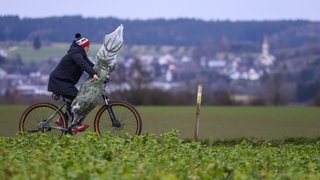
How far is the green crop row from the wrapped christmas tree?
165cm

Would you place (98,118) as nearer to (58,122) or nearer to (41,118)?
(58,122)

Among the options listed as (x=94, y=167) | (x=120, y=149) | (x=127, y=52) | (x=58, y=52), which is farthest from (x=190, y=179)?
(x=127, y=52)

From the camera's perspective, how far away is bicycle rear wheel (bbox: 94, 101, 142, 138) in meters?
15.2

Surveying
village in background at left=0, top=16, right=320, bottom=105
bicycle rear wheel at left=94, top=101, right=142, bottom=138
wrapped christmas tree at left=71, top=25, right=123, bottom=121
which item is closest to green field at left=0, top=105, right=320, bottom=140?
bicycle rear wheel at left=94, top=101, right=142, bottom=138

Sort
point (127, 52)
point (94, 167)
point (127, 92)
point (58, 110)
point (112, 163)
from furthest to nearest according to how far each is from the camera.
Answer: point (127, 52)
point (127, 92)
point (58, 110)
point (112, 163)
point (94, 167)

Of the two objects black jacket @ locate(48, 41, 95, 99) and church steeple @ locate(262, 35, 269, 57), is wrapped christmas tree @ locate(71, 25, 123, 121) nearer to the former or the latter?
black jacket @ locate(48, 41, 95, 99)

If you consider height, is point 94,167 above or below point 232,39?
below

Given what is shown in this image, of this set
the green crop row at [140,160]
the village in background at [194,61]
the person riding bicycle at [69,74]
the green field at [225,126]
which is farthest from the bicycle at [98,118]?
the village in background at [194,61]

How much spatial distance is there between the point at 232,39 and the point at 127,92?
301 feet

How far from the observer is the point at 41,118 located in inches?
611

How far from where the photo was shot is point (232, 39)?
157m

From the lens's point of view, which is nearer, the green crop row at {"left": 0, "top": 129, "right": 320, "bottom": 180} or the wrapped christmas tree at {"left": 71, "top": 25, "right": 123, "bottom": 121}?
the green crop row at {"left": 0, "top": 129, "right": 320, "bottom": 180}

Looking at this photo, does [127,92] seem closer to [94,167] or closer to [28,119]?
[28,119]

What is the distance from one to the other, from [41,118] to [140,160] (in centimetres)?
506
